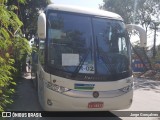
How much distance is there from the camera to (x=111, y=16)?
8.15m

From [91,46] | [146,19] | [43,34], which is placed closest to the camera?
[43,34]

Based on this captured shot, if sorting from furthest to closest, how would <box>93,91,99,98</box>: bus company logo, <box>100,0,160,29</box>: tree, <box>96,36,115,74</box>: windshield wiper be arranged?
<box>100,0,160,29</box>: tree
<box>96,36,115,74</box>: windshield wiper
<box>93,91,99,98</box>: bus company logo

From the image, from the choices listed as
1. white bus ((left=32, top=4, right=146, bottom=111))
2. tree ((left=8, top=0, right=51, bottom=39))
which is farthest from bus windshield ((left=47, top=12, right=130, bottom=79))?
tree ((left=8, top=0, right=51, bottom=39))

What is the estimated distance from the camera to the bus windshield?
24.1 feet

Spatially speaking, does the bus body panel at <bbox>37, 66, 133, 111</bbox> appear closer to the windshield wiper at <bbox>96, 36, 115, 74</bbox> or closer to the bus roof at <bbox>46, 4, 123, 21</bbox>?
the windshield wiper at <bbox>96, 36, 115, 74</bbox>

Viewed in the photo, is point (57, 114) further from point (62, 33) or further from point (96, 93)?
point (62, 33)

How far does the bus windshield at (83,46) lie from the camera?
24.1ft

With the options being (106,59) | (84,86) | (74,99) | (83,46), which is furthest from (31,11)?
(74,99)

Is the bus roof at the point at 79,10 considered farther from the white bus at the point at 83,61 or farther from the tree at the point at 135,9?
the tree at the point at 135,9

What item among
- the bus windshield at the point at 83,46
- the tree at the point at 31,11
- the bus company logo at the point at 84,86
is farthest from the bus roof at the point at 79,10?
the tree at the point at 31,11

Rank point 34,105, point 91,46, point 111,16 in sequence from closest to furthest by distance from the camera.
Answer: point 91,46 < point 111,16 < point 34,105

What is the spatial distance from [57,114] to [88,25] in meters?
2.83

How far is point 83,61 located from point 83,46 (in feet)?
1.45

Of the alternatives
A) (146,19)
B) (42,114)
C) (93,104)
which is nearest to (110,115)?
(93,104)
